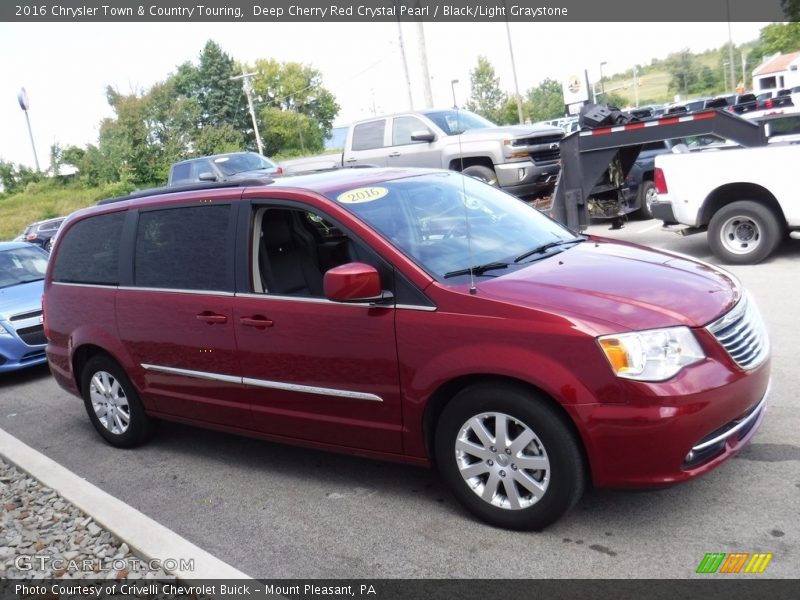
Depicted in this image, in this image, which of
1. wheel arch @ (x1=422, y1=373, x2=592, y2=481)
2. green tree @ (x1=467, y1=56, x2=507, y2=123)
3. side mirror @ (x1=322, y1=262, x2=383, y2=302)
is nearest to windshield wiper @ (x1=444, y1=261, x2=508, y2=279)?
side mirror @ (x1=322, y1=262, x2=383, y2=302)

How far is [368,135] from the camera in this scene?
1395 cm

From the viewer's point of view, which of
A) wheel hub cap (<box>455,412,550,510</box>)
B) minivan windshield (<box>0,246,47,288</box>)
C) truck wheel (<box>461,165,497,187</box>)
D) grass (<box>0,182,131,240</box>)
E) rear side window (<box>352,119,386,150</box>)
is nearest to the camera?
wheel hub cap (<box>455,412,550,510</box>)

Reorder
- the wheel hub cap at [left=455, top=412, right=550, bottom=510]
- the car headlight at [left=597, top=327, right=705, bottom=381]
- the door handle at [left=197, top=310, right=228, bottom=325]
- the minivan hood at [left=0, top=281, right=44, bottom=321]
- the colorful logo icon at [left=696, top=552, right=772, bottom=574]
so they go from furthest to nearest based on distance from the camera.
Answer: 1. the minivan hood at [left=0, top=281, right=44, bottom=321]
2. the door handle at [left=197, top=310, right=228, bottom=325]
3. the wheel hub cap at [left=455, top=412, right=550, bottom=510]
4. the car headlight at [left=597, top=327, right=705, bottom=381]
5. the colorful logo icon at [left=696, top=552, right=772, bottom=574]

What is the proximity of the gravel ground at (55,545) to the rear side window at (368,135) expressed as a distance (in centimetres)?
993

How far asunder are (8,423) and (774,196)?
8444mm

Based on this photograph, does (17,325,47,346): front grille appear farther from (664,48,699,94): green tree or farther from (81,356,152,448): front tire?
(664,48,699,94): green tree

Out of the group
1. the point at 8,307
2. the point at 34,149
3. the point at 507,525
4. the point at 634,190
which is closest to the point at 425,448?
the point at 507,525

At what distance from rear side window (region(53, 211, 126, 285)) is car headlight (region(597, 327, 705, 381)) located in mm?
3653

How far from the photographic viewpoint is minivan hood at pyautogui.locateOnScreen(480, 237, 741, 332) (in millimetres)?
3525

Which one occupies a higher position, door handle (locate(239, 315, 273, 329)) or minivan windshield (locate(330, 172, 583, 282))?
minivan windshield (locate(330, 172, 583, 282))

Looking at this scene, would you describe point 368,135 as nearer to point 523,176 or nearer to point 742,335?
point 523,176

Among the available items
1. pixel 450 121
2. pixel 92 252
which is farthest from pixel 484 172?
pixel 92 252

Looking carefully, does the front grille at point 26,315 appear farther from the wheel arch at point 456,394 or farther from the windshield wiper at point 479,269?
the windshield wiper at point 479,269

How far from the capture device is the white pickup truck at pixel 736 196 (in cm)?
885
